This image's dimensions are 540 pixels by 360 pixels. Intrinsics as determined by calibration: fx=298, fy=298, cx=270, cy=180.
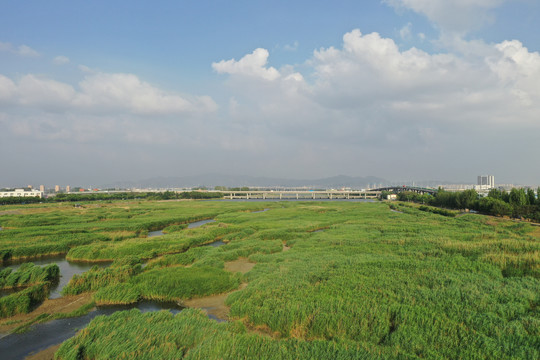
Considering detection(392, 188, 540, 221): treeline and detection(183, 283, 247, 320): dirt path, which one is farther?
detection(392, 188, 540, 221): treeline

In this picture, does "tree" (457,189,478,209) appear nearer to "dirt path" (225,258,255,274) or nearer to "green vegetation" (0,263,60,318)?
"dirt path" (225,258,255,274)

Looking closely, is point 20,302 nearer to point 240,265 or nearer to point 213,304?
point 213,304

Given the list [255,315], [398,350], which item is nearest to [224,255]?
[255,315]

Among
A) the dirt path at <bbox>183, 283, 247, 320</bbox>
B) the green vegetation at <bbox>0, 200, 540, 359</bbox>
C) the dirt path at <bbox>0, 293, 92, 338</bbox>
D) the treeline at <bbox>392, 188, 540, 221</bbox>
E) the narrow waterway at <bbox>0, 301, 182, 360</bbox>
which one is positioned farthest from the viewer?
the treeline at <bbox>392, 188, 540, 221</bbox>

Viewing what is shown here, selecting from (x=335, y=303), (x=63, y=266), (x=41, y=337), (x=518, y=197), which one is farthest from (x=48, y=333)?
(x=518, y=197)

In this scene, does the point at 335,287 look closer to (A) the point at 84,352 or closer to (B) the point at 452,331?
(B) the point at 452,331

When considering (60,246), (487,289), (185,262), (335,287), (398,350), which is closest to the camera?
(398,350)

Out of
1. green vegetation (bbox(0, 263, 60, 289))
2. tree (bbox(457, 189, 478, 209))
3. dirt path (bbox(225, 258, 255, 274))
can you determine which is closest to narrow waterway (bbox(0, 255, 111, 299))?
green vegetation (bbox(0, 263, 60, 289))

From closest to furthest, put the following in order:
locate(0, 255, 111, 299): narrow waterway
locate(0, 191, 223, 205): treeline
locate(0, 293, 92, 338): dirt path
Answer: locate(0, 293, 92, 338): dirt path < locate(0, 255, 111, 299): narrow waterway < locate(0, 191, 223, 205): treeline
